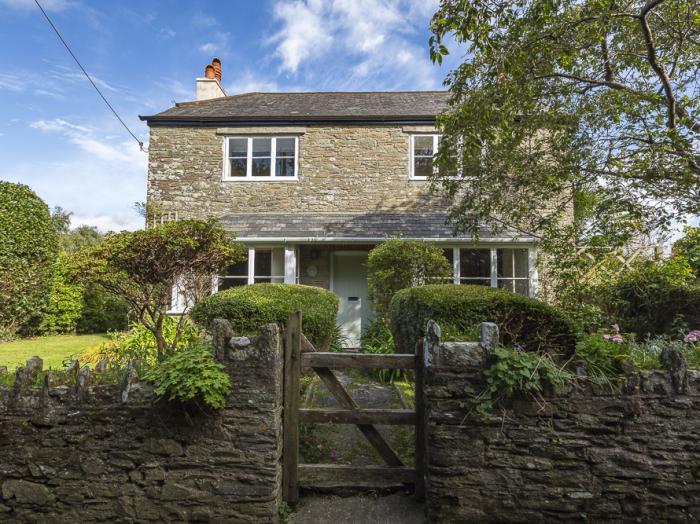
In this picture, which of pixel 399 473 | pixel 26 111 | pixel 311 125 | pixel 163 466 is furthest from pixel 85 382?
pixel 311 125

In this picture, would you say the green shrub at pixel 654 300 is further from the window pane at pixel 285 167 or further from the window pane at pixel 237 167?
the window pane at pixel 237 167

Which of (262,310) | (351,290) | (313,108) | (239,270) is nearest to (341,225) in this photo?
(351,290)

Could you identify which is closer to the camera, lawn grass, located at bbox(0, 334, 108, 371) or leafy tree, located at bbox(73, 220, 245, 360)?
leafy tree, located at bbox(73, 220, 245, 360)

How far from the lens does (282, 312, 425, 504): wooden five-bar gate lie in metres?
3.41

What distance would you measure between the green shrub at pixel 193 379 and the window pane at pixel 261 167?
9.77 metres

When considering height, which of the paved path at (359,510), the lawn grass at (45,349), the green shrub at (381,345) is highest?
the green shrub at (381,345)

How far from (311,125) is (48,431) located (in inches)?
426

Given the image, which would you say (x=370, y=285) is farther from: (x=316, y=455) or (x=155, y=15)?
(x=155, y=15)

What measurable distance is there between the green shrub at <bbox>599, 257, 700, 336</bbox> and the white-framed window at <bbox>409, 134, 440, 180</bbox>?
19.6 feet

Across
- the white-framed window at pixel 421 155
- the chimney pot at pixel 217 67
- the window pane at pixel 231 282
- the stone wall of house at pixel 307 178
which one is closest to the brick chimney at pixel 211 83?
the chimney pot at pixel 217 67

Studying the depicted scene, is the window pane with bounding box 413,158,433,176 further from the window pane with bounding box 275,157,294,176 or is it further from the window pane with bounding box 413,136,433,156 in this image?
the window pane with bounding box 275,157,294,176

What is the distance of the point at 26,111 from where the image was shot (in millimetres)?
9414

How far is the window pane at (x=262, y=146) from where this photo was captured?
1229 cm

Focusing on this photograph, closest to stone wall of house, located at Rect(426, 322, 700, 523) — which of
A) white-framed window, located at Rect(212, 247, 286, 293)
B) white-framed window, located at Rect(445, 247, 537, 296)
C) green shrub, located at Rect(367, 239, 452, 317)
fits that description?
green shrub, located at Rect(367, 239, 452, 317)
